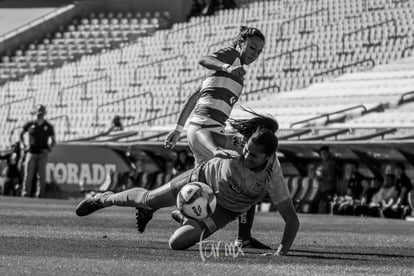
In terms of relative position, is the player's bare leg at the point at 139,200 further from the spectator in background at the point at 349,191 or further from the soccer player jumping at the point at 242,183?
the spectator in background at the point at 349,191

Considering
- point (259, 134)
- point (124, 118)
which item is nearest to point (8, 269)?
point (259, 134)

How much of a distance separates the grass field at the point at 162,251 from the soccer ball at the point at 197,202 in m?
0.34

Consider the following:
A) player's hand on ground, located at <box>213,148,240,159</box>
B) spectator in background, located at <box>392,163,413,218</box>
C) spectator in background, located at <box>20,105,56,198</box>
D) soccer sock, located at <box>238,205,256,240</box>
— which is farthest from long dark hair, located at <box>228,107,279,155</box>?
spectator in background, located at <box>20,105,56,198</box>

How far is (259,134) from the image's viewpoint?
363 inches

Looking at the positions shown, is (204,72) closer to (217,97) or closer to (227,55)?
(217,97)

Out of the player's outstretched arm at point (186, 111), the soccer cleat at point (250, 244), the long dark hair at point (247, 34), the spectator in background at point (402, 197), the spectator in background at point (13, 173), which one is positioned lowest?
the spectator in background at point (13, 173)

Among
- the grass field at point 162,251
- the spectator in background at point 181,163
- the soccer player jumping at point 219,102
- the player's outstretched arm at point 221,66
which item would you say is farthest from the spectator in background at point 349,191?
the player's outstretched arm at point 221,66

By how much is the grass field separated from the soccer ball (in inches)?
13.2

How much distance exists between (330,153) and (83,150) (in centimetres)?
746

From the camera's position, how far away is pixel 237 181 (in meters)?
9.41

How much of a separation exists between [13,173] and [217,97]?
19402 millimetres

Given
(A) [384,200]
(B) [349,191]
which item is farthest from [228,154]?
(B) [349,191]

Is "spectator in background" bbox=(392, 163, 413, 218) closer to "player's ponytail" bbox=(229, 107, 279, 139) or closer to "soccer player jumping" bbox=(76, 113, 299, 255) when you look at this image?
"soccer player jumping" bbox=(76, 113, 299, 255)

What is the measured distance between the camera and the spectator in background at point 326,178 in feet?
74.6
